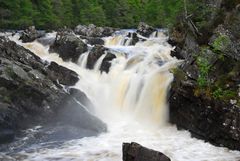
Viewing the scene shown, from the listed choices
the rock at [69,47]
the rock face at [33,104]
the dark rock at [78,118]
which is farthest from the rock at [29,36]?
the dark rock at [78,118]

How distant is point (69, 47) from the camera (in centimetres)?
3694

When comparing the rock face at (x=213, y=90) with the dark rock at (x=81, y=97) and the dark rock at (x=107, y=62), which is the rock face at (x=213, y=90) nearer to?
the dark rock at (x=81, y=97)

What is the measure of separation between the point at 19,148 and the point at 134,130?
686 cm

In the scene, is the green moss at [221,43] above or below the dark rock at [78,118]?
above

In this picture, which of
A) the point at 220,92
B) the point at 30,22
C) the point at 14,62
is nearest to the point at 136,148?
the point at 220,92

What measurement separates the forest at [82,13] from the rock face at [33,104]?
34.8 meters

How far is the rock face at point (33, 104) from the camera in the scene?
24.0 meters

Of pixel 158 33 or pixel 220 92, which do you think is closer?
pixel 220 92

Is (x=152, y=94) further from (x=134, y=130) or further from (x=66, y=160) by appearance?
(x=66, y=160)

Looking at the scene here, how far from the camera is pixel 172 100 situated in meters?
24.3

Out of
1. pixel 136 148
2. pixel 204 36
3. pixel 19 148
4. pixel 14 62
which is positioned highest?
pixel 204 36

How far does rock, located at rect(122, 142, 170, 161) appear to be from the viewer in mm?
15898

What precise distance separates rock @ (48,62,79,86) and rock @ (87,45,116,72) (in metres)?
2.78

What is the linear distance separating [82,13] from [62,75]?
154 feet
